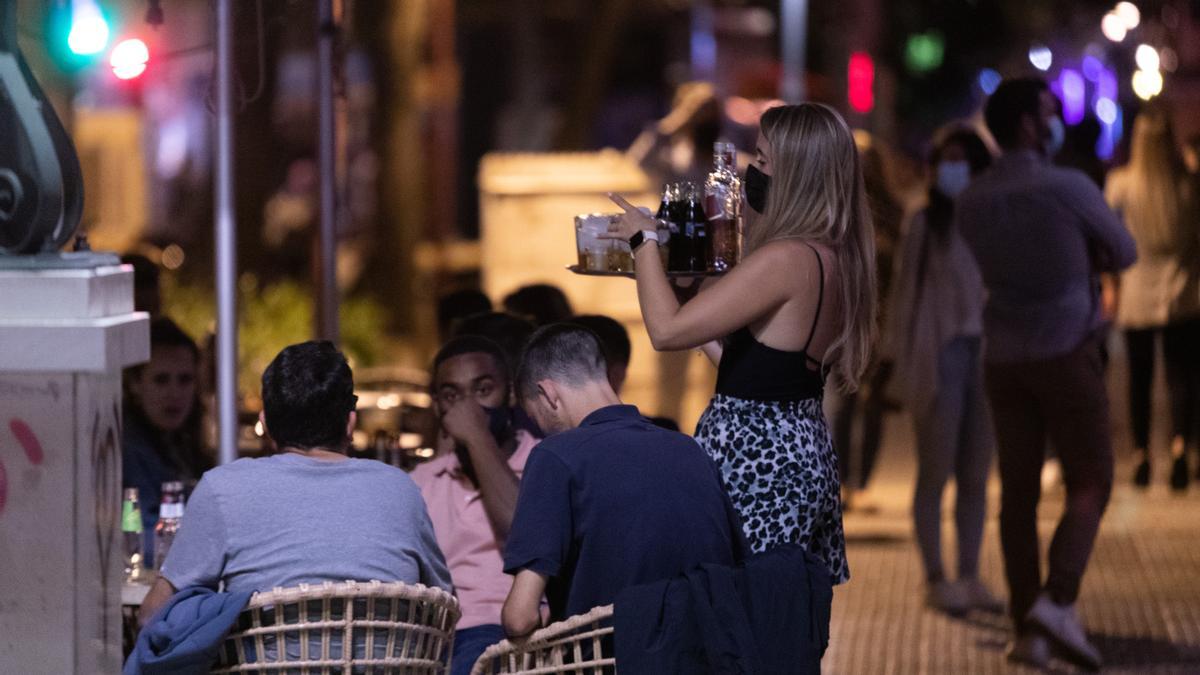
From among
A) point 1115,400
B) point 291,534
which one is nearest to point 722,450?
point 291,534

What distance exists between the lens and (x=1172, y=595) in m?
9.35

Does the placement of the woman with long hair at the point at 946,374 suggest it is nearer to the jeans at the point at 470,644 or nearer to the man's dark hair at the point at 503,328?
the man's dark hair at the point at 503,328

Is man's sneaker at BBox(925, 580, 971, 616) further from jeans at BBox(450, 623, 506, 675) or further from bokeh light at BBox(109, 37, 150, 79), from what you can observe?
bokeh light at BBox(109, 37, 150, 79)

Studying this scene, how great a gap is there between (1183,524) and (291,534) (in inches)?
305

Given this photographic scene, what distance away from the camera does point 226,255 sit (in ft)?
21.1

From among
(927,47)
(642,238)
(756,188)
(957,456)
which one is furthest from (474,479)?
(927,47)

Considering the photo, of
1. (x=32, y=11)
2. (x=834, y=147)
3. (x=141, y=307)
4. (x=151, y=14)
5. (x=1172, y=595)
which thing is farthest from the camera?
(x=32, y=11)

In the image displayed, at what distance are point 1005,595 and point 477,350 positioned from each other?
162 inches

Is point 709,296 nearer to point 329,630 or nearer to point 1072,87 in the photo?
point 329,630

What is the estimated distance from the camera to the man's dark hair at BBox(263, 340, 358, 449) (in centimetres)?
474

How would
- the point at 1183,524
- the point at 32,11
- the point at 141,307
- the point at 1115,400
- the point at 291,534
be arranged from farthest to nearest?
→ the point at 1115,400 < the point at 1183,524 < the point at 32,11 < the point at 141,307 < the point at 291,534

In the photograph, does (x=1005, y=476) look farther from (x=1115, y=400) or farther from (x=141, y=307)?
(x=1115, y=400)

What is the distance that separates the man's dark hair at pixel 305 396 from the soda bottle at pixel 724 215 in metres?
1.11

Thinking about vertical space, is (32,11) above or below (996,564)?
above
